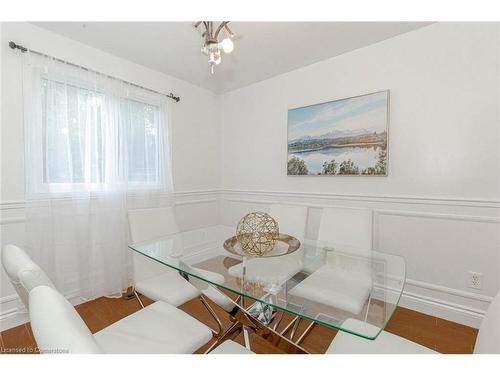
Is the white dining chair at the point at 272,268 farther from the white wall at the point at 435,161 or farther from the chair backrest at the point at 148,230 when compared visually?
the white wall at the point at 435,161

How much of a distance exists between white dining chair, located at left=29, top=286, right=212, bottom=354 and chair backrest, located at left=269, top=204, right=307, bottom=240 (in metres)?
1.29

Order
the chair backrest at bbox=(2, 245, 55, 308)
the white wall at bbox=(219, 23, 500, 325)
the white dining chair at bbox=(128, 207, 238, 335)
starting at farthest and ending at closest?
the white wall at bbox=(219, 23, 500, 325)
the white dining chair at bbox=(128, 207, 238, 335)
the chair backrest at bbox=(2, 245, 55, 308)

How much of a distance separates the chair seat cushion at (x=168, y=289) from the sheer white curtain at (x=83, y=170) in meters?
0.92

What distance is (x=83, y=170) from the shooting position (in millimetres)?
2367

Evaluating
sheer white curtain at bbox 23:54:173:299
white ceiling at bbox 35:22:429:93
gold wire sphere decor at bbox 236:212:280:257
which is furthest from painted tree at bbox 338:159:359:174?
sheer white curtain at bbox 23:54:173:299

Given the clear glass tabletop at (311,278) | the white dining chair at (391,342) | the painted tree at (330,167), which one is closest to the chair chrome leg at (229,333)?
Result: the clear glass tabletop at (311,278)

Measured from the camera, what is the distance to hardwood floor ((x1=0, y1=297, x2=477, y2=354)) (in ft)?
5.81

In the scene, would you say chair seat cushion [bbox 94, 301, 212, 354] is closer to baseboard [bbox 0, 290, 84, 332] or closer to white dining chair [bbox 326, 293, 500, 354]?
white dining chair [bbox 326, 293, 500, 354]

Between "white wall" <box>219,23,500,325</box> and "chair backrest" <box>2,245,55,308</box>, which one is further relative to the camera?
"white wall" <box>219,23,500,325</box>
